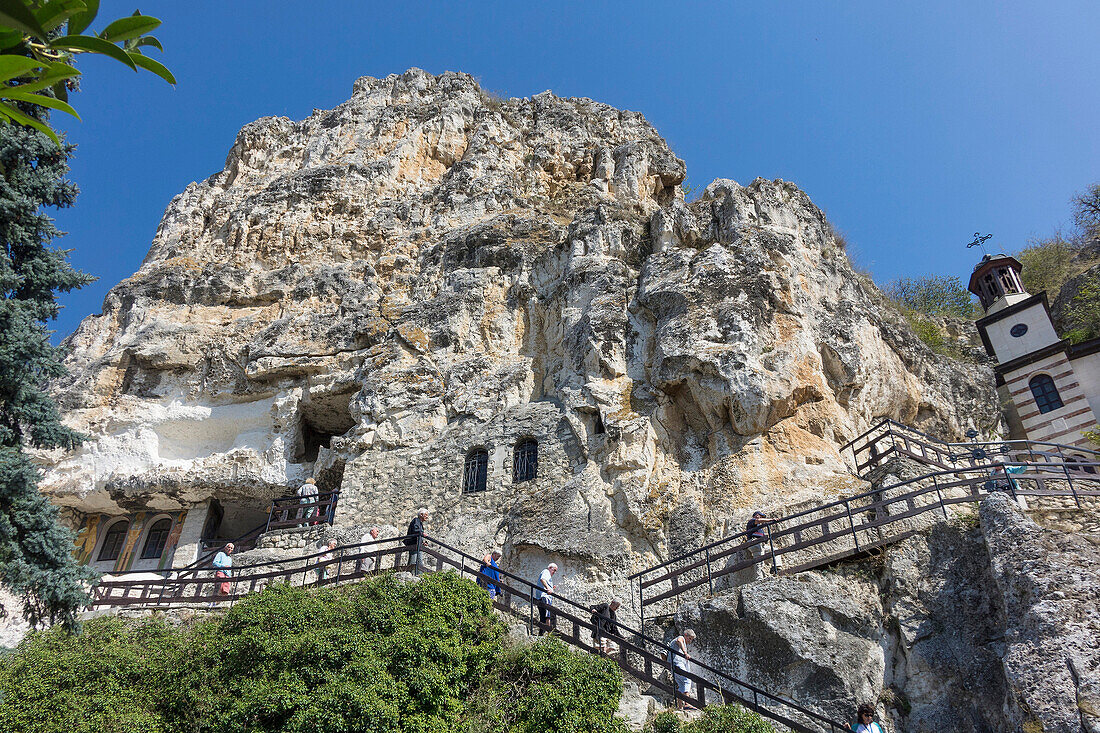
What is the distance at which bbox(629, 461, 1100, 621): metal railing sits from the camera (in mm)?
12258

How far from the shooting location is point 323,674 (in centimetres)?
1016

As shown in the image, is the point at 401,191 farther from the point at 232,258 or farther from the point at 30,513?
the point at 30,513

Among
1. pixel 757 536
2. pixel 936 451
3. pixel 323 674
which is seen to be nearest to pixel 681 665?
pixel 757 536

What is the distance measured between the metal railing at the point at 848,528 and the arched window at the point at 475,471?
5.55 m

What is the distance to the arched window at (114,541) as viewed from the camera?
2280 centimetres

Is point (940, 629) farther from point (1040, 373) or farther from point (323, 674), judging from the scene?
point (1040, 373)

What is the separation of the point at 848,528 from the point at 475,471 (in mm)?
9470

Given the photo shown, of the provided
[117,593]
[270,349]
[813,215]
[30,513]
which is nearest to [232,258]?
[270,349]

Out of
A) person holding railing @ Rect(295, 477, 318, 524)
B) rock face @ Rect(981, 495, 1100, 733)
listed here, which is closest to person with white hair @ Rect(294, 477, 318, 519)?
person holding railing @ Rect(295, 477, 318, 524)

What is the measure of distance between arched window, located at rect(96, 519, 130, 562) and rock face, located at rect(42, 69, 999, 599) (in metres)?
0.83

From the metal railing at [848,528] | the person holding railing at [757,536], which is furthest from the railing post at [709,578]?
the person holding railing at [757,536]

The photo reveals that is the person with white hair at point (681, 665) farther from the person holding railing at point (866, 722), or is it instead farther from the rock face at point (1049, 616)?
the rock face at point (1049, 616)

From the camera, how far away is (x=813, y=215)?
21875 millimetres

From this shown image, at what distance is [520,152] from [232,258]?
11.7 m
